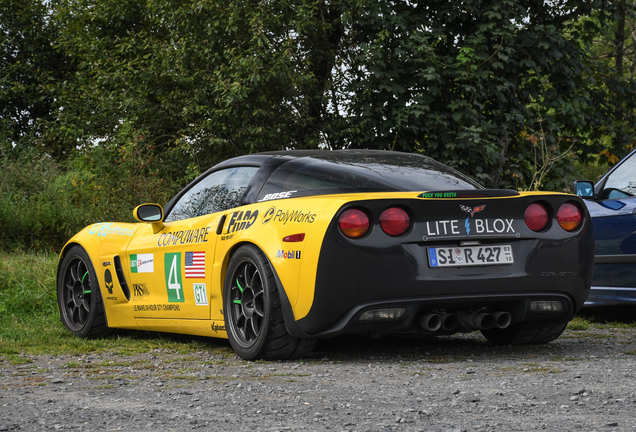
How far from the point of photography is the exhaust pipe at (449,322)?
4.58 meters

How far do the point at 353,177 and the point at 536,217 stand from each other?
1083mm

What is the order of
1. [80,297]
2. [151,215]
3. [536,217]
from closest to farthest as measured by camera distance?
[536,217]
[151,215]
[80,297]

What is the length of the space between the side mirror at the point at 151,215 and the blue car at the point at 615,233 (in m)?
3.22

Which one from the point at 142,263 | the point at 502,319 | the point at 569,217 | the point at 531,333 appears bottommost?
the point at 531,333

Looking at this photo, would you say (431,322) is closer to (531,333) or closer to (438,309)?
(438,309)

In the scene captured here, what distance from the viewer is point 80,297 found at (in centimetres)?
654

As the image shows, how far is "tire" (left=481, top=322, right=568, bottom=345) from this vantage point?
5.26 metres

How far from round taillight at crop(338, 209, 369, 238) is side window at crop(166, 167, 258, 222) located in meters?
1.06

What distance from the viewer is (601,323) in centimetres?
699

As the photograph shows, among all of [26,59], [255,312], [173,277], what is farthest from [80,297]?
[26,59]

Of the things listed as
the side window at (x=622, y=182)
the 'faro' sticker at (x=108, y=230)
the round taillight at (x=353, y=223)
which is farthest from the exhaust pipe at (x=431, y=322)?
the side window at (x=622, y=182)

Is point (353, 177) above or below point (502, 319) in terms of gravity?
above

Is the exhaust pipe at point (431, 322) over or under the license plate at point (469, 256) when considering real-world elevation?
under

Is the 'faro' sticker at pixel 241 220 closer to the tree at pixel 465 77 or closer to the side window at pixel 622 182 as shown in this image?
the side window at pixel 622 182
